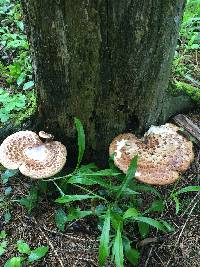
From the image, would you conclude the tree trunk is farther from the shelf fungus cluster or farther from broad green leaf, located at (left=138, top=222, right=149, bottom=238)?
broad green leaf, located at (left=138, top=222, right=149, bottom=238)

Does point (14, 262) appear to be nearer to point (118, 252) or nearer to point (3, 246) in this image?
point (3, 246)

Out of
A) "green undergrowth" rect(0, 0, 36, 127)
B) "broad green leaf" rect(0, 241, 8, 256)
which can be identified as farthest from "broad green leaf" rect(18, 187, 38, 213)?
"green undergrowth" rect(0, 0, 36, 127)

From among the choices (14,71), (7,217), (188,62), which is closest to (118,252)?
(7,217)

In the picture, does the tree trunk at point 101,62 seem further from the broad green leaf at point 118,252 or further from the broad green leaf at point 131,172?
the broad green leaf at point 118,252

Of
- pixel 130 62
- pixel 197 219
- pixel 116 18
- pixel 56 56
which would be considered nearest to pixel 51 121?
pixel 56 56

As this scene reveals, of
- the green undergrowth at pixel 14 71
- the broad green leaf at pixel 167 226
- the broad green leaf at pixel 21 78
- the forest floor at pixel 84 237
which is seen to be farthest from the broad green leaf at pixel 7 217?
the broad green leaf at pixel 21 78

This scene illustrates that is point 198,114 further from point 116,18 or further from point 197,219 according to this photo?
point 116,18

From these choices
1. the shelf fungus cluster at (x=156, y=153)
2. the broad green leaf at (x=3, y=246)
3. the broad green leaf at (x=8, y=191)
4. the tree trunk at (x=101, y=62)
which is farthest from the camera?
the broad green leaf at (x=8, y=191)
